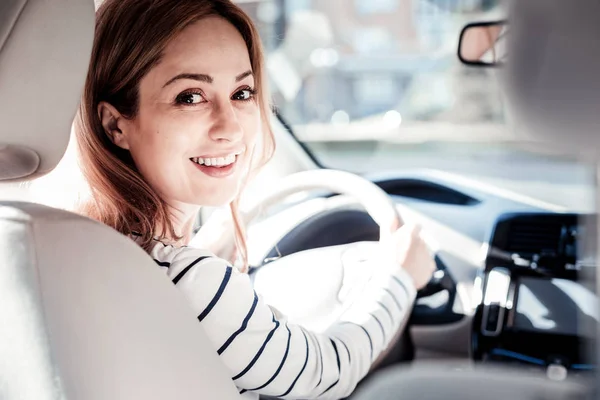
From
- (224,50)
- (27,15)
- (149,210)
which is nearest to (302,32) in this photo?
(224,50)

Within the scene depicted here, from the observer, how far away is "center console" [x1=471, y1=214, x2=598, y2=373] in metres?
2.42

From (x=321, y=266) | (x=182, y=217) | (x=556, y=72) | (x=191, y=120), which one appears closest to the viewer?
(x=556, y=72)

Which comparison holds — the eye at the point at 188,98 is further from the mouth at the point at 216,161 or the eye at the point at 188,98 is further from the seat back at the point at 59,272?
the seat back at the point at 59,272

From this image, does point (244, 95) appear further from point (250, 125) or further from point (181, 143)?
point (181, 143)

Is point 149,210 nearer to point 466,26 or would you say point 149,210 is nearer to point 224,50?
point 224,50

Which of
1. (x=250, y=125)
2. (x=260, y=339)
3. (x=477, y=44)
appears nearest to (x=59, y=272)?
(x=260, y=339)

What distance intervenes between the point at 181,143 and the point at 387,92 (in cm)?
169

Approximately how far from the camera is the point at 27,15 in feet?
4.08

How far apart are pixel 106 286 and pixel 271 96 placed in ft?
3.21

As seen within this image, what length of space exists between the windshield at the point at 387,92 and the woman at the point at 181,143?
1.24ft

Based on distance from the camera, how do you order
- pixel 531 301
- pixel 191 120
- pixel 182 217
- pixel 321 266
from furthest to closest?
pixel 531 301, pixel 321 266, pixel 182 217, pixel 191 120

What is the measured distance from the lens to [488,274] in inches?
99.5

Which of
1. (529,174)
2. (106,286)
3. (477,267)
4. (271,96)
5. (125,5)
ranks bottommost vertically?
(477,267)

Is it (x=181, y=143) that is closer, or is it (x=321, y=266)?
(x=181, y=143)
